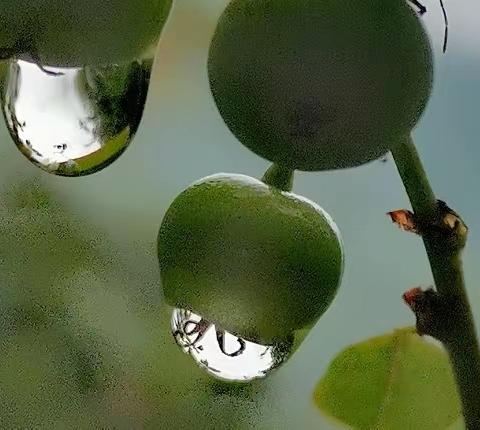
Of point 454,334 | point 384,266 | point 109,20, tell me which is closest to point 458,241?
point 454,334

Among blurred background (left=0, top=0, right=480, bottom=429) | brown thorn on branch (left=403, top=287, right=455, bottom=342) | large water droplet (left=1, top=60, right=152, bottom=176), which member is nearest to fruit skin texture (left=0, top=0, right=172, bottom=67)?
large water droplet (left=1, top=60, right=152, bottom=176)

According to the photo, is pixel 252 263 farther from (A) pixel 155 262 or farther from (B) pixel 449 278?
(A) pixel 155 262

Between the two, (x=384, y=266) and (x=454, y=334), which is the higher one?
(x=454, y=334)

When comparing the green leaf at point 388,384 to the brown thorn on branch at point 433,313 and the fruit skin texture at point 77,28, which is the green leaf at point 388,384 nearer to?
the brown thorn on branch at point 433,313

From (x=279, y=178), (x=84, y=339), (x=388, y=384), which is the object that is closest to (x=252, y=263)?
(x=279, y=178)

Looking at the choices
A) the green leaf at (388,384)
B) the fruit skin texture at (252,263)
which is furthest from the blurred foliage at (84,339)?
the fruit skin texture at (252,263)

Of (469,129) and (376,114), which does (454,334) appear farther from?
(469,129)
